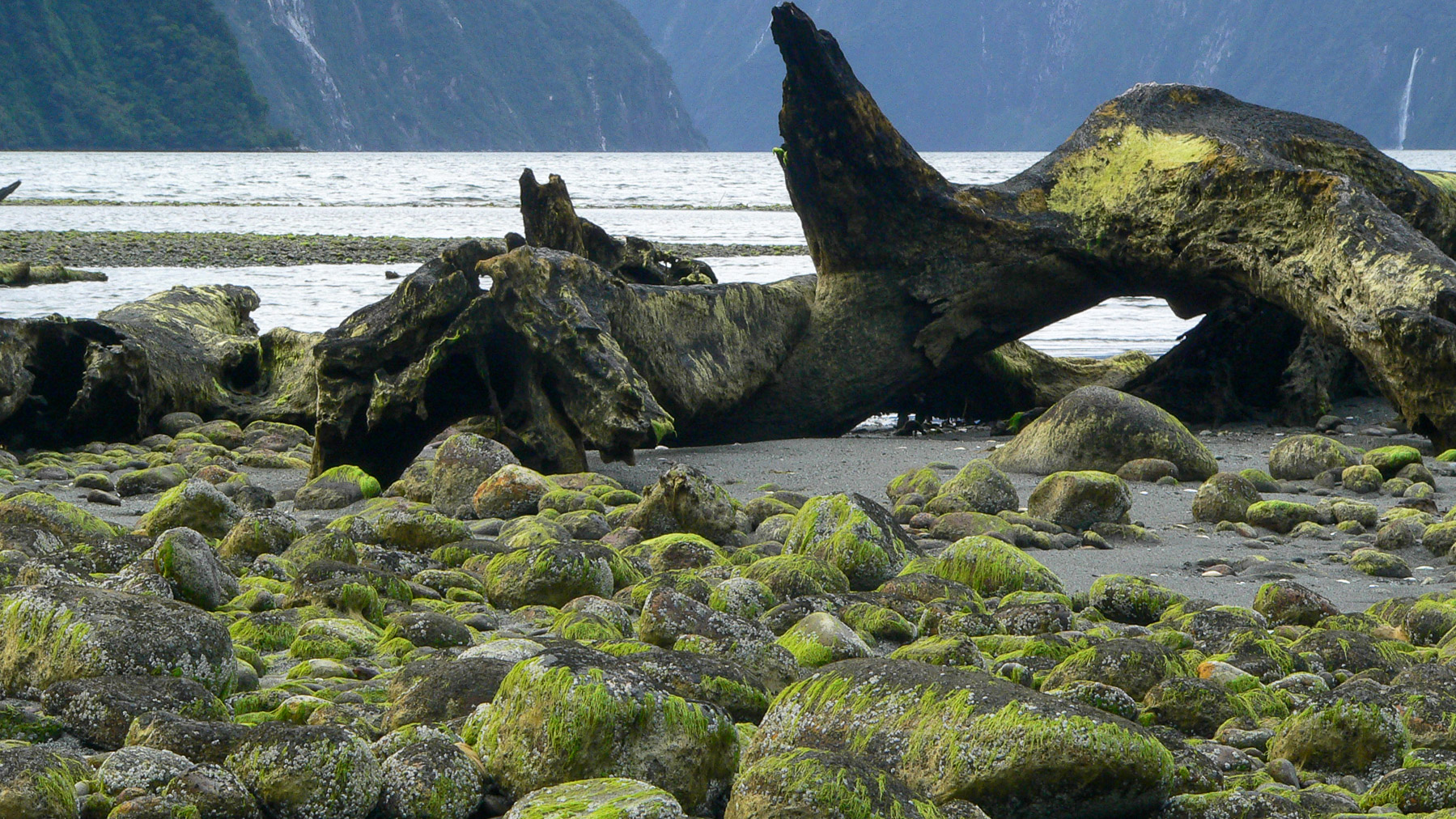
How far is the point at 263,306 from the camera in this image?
56.2 feet

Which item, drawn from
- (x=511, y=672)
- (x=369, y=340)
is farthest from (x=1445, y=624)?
(x=369, y=340)

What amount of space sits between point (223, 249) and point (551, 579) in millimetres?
26056

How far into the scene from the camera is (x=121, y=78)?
106 meters

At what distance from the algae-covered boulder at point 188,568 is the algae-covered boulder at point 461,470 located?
7.08ft

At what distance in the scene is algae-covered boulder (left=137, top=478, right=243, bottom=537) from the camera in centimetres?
559

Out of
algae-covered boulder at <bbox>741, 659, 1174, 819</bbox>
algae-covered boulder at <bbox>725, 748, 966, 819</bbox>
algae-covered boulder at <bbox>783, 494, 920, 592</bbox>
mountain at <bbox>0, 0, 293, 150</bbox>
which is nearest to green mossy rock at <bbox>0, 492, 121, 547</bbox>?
algae-covered boulder at <bbox>783, 494, 920, 592</bbox>

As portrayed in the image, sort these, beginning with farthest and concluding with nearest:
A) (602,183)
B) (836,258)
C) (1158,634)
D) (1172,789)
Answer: (602,183), (836,258), (1158,634), (1172,789)

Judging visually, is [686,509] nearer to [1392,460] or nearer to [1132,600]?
[1132,600]

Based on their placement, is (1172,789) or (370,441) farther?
(370,441)

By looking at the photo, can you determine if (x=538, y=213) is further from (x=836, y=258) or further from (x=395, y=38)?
(x=395, y=38)

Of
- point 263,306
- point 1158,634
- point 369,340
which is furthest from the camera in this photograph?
point 263,306

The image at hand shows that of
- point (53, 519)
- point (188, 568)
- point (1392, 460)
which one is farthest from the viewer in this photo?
point (1392, 460)

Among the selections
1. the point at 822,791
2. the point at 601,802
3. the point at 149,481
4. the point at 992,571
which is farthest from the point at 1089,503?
the point at 149,481

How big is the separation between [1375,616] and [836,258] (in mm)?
5538
